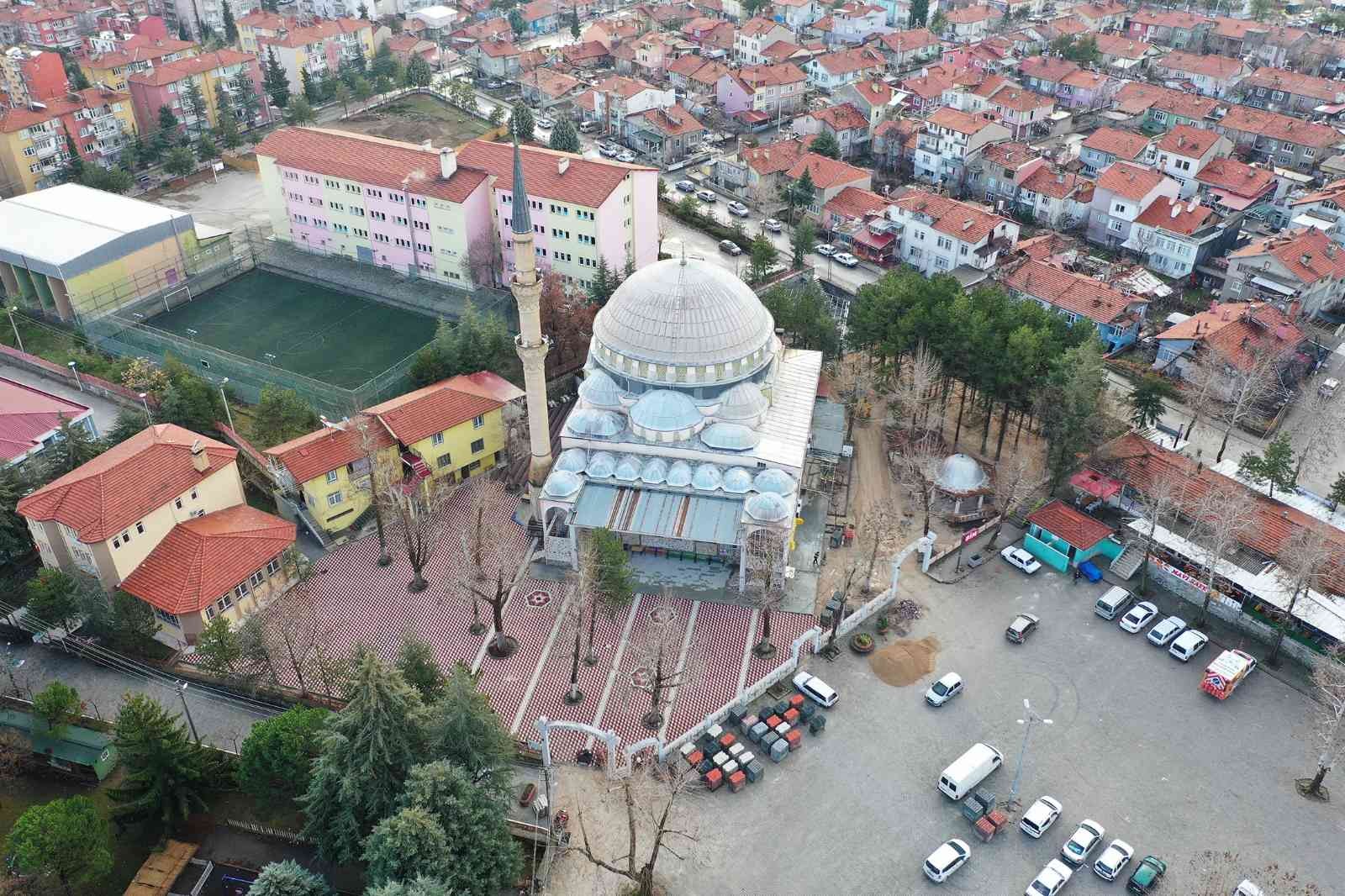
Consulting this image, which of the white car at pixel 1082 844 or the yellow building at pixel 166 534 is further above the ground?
the yellow building at pixel 166 534

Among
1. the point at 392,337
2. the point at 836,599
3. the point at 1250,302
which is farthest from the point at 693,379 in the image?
the point at 1250,302

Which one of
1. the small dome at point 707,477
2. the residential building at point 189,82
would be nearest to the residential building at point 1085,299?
the small dome at point 707,477

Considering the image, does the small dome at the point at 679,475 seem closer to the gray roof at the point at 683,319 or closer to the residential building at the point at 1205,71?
the gray roof at the point at 683,319

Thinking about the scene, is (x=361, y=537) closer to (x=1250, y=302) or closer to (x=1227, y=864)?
(x=1227, y=864)

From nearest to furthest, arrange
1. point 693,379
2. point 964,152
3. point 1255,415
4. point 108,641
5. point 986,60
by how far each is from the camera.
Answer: point 108,641, point 693,379, point 1255,415, point 964,152, point 986,60

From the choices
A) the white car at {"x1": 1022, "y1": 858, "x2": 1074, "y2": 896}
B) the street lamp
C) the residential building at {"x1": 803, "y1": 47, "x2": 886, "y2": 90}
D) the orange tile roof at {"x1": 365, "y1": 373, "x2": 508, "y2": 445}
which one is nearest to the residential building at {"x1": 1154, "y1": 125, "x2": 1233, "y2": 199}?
the residential building at {"x1": 803, "y1": 47, "x2": 886, "y2": 90}

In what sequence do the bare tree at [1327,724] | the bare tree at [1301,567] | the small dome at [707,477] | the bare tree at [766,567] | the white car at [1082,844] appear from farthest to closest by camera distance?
1. the small dome at [707,477]
2. the bare tree at [766,567]
3. the bare tree at [1301,567]
4. the bare tree at [1327,724]
5. the white car at [1082,844]
